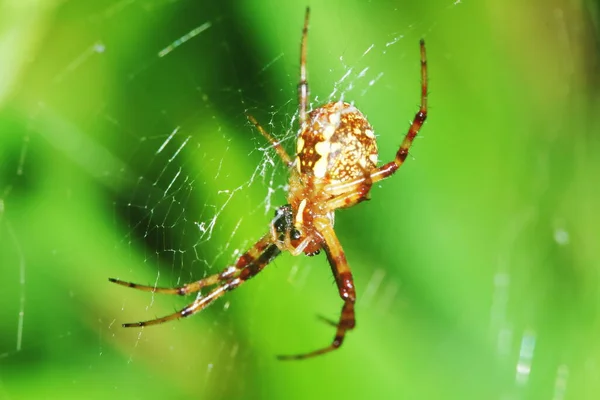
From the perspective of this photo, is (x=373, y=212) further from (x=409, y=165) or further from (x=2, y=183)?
(x=2, y=183)

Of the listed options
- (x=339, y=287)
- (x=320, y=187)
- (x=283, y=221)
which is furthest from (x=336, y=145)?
(x=339, y=287)

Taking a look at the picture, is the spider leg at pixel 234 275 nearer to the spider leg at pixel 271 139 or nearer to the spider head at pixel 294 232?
the spider head at pixel 294 232

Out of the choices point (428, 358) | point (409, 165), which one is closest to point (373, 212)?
point (409, 165)

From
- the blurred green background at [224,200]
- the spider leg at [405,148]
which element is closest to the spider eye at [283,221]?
the blurred green background at [224,200]

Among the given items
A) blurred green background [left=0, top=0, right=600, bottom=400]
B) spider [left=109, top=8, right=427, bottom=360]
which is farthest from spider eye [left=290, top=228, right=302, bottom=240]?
blurred green background [left=0, top=0, right=600, bottom=400]

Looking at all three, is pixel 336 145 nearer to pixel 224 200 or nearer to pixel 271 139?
pixel 271 139

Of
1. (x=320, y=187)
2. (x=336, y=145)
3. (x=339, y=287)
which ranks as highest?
(x=336, y=145)
